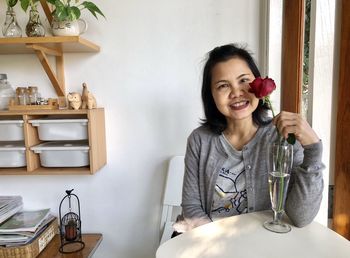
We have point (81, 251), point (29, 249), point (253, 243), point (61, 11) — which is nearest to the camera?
point (253, 243)

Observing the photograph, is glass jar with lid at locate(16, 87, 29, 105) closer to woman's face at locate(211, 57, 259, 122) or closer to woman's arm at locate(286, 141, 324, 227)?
woman's face at locate(211, 57, 259, 122)

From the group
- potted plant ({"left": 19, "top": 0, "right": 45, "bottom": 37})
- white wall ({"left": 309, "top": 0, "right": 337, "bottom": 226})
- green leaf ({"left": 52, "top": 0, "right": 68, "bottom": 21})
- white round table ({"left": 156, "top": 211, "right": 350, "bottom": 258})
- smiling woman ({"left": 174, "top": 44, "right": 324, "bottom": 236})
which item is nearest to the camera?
white round table ({"left": 156, "top": 211, "right": 350, "bottom": 258})

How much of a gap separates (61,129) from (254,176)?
99 centimetres

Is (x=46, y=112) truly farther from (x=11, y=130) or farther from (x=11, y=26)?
(x=11, y=26)

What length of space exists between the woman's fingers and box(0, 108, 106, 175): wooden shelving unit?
0.94m

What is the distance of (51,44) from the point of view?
1.41m

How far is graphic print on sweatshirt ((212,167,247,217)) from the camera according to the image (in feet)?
3.52

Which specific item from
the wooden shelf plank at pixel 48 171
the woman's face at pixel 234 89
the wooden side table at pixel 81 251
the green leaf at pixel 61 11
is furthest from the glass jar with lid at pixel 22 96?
the woman's face at pixel 234 89

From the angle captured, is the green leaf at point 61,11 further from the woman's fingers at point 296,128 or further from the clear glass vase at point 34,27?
the woman's fingers at point 296,128

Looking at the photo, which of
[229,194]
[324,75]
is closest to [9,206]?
[229,194]

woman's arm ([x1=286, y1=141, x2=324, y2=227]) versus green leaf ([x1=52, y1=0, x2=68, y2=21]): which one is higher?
green leaf ([x1=52, y1=0, x2=68, y2=21])

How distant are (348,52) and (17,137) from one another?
1.48 metres

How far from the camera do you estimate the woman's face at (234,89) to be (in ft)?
3.37

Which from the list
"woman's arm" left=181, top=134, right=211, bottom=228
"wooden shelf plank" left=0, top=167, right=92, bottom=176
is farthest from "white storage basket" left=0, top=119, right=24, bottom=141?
"woman's arm" left=181, top=134, right=211, bottom=228
